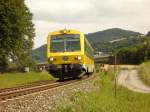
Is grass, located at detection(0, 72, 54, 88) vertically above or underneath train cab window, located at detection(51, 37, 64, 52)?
underneath

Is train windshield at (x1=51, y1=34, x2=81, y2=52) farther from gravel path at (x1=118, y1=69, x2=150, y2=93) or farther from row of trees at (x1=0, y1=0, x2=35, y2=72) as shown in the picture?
row of trees at (x1=0, y1=0, x2=35, y2=72)

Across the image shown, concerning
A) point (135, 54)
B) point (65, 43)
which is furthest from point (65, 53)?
point (135, 54)

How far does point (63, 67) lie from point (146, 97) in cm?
551

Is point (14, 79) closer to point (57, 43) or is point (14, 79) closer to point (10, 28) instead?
point (57, 43)

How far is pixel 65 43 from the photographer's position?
3428 cm

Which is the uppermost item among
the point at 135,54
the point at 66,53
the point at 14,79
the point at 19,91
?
the point at 135,54

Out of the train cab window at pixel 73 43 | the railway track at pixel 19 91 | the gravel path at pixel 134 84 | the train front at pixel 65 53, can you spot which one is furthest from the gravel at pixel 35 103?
the gravel path at pixel 134 84

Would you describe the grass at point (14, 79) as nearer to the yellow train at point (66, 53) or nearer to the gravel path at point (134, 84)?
the yellow train at point (66, 53)

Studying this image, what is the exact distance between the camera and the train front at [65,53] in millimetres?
33625

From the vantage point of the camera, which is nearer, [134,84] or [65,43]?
[65,43]

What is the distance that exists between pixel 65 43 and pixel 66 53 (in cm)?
80

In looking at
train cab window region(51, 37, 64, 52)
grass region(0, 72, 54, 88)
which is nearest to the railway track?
train cab window region(51, 37, 64, 52)

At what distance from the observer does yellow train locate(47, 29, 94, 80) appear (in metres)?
33.7

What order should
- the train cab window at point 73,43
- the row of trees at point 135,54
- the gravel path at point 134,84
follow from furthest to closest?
the row of trees at point 135,54, the gravel path at point 134,84, the train cab window at point 73,43
